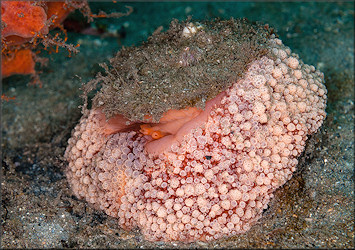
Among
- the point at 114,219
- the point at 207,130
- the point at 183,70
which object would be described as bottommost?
the point at 114,219

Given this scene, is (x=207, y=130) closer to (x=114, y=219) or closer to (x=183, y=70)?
(x=183, y=70)

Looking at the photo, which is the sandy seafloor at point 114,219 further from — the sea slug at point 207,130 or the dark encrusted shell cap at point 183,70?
the dark encrusted shell cap at point 183,70

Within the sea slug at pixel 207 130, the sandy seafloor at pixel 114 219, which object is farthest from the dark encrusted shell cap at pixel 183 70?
the sandy seafloor at pixel 114 219

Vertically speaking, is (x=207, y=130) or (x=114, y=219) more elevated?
(x=207, y=130)

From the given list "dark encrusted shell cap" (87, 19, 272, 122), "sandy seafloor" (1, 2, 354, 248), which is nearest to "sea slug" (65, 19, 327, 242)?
"dark encrusted shell cap" (87, 19, 272, 122)

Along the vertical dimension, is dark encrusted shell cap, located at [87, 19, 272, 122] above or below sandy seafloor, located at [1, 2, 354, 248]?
above

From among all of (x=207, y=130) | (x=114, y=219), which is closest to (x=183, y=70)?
(x=207, y=130)

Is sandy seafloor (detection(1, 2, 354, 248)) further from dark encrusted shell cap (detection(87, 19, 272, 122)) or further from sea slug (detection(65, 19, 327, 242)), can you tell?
dark encrusted shell cap (detection(87, 19, 272, 122))

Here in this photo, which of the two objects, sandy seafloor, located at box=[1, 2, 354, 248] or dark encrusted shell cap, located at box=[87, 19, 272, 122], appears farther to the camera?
sandy seafloor, located at box=[1, 2, 354, 248]

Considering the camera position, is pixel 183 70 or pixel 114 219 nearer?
pixel 183 70
